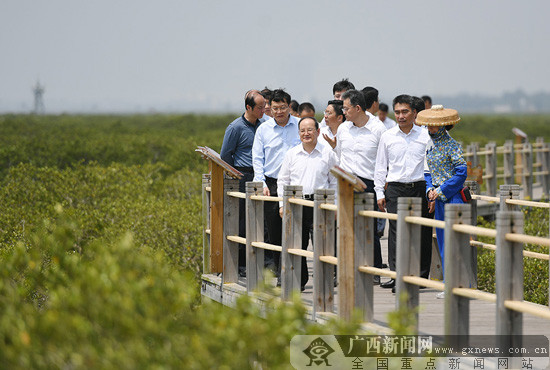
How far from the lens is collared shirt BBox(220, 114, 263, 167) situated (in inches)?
347

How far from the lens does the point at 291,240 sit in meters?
7.44

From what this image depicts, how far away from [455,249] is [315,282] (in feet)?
5.38

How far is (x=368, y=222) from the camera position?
21.5ft

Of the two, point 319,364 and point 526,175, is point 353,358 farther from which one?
point 526,175

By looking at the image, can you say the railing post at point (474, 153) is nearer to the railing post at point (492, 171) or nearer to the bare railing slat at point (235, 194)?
the railing post at point (492, 171)

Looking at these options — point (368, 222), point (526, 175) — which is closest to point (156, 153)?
point (526, 175)

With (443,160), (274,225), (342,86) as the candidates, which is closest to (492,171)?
(342,86)

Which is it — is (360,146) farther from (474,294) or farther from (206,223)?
(474,294)

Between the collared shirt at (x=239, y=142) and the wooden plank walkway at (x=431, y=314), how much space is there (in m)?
1.18

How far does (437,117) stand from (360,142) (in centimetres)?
119

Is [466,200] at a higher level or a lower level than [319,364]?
higher

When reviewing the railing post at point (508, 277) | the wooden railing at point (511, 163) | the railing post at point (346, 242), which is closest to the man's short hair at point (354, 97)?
the railing post at point (346, 242)

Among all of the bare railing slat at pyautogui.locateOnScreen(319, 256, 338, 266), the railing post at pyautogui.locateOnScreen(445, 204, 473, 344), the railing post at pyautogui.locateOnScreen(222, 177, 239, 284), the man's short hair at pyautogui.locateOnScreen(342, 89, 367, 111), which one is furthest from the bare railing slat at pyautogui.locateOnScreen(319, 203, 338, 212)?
the railing post at pyautogui.locateOnScreen(222, 177, 239, 284)

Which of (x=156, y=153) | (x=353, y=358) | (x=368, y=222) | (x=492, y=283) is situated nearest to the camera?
(x=353, y=358)
